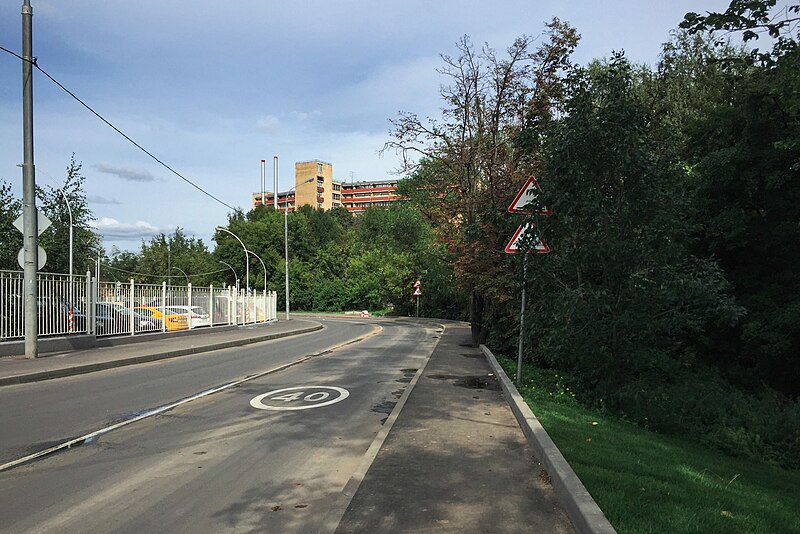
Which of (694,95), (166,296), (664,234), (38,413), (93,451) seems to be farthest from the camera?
(694,95)

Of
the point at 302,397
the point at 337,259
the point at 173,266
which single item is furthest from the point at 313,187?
the point at 302,397

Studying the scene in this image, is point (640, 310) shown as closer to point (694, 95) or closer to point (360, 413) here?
point (360, 413)

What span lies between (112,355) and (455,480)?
13.5m

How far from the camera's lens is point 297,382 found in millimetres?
11820

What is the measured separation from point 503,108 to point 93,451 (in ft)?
51.0

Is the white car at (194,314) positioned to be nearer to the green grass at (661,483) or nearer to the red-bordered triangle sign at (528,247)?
the red-bordered triangle sign at (528,247)

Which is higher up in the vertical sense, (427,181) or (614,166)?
(427,181)

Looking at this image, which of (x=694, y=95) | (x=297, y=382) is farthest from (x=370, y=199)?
(x=297, y=382)

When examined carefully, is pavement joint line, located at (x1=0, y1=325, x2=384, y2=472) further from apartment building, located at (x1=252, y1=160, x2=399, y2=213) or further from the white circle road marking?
apartment building, located at (x1=252, y1=160, x2=399, y2=213)

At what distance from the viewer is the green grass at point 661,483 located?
4.22 meters

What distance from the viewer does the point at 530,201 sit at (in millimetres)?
9719

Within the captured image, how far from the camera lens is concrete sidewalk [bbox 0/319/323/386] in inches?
488

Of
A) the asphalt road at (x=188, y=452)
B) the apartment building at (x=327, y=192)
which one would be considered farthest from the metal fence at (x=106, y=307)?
the apartment building at (x=327, y=192)

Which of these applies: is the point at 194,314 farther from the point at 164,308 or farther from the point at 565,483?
the point at 565,483
